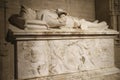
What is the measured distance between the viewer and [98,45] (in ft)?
13.6

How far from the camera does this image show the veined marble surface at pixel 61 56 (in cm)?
329

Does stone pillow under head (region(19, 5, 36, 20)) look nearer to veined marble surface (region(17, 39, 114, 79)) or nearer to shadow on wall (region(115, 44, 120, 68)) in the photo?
veined marble surface (region(17, 39, 114, 79))

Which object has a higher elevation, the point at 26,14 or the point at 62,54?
the point at 26,14

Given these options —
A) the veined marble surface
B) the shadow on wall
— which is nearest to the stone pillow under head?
the veined marble surface

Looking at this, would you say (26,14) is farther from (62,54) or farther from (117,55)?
(117,55)

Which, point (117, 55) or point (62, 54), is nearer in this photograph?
point (62, 54)

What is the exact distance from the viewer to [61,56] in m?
3.66

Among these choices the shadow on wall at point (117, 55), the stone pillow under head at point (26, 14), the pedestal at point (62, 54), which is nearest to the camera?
the pedestal at point (62, 54)

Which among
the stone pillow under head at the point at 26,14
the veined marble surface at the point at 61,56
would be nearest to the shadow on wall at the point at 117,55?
the veined marble surface at the point at 61,56

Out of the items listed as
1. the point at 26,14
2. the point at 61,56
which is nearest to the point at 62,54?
the point at 61,56

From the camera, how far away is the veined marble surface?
10.8 ft

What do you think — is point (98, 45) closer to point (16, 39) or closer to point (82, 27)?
point (82, 27)

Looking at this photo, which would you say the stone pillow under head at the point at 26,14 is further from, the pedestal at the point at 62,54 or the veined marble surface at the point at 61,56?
the veined marble surface at the point at 61,56

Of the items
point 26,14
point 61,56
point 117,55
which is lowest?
point 117,55
